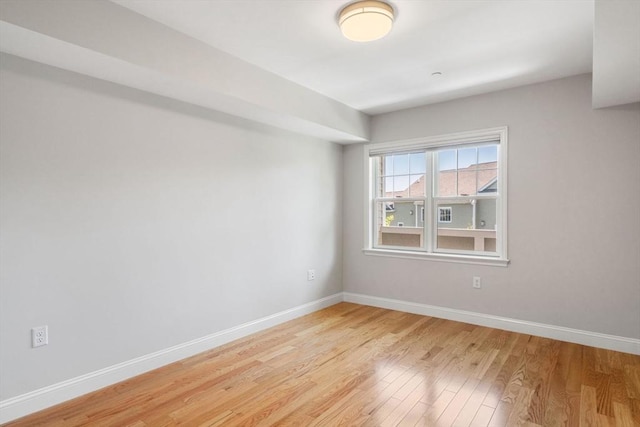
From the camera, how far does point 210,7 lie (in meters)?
2.19

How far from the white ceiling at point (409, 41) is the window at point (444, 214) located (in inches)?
53.3

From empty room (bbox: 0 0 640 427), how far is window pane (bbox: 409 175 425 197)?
0.04 metres

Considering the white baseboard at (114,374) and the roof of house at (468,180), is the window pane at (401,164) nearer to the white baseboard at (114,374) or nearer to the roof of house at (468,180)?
the roof of house at (468,180)

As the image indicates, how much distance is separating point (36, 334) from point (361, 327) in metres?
2.77

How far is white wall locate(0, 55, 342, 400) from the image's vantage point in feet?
7.02

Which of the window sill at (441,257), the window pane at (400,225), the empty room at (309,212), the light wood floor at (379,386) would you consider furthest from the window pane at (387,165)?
the light wood floor at (379,386)

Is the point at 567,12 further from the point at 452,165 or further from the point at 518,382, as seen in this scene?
the point at 518,382

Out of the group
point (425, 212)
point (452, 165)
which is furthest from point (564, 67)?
point (425, 212)

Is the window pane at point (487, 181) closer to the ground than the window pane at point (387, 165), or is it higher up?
closer to the ground

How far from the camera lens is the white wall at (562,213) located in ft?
9.98

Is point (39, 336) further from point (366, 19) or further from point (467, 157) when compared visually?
point (467, 157)

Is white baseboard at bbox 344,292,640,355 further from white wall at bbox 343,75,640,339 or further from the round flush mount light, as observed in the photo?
the round flush mount light

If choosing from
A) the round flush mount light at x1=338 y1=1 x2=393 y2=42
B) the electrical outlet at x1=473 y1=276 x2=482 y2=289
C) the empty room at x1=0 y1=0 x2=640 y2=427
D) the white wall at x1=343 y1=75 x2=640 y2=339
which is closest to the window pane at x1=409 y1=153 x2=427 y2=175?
the empty room at x1=0 y1=0 x2=640 y2=427

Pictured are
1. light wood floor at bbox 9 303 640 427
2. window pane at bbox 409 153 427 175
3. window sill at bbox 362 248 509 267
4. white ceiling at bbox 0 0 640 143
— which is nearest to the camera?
white ceiling at bbox 0 0 640 143
